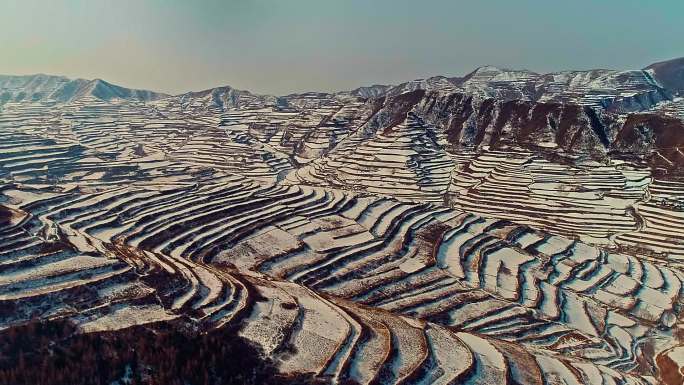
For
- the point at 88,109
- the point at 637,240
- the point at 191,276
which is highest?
the point at 88,109

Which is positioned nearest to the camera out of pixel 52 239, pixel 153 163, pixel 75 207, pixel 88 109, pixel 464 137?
pixel 52 239

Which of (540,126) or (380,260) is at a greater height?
(540,126)

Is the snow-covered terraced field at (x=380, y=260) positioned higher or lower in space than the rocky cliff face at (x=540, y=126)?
lower

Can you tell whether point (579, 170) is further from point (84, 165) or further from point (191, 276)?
point (84, 165)

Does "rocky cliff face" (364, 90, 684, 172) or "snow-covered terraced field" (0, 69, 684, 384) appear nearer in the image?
"snow-covered terraced field" (0, 69, 684, 384)

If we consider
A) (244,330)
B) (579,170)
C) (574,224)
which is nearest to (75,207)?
(244,330)

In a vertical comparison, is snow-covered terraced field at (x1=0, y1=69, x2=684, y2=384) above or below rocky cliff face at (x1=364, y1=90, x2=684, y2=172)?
below

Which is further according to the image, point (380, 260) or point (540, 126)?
point (540, 126)

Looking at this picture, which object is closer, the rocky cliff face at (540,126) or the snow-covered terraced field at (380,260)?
the snow-covered terraced field at (380,260)
